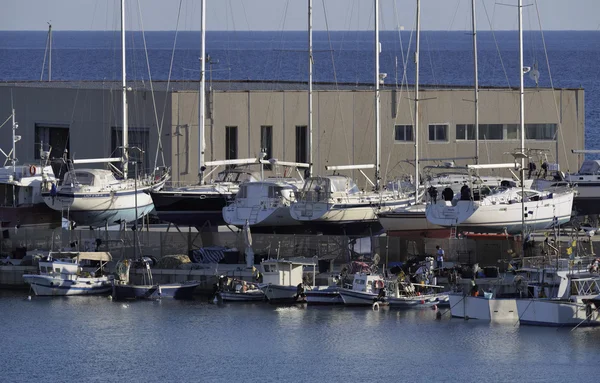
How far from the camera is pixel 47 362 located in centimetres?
4128

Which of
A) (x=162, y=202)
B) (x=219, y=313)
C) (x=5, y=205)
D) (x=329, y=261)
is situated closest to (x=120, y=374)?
(x=219, y=313)

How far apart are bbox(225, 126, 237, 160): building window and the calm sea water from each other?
13.5 m

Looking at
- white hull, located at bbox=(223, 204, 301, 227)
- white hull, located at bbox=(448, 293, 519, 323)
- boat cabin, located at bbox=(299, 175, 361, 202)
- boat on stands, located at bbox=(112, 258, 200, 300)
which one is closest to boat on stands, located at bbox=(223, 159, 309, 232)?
white hull, located at bbox=(223, 204, 301, 227)

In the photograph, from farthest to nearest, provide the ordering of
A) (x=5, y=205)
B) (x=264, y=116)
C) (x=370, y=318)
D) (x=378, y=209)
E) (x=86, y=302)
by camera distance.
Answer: (x=264, y=116) → (x=5, y=205) → (x=378, y=209) → (x=86, y=302) → (x=370, y=318)

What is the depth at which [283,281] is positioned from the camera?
4750 centimetres

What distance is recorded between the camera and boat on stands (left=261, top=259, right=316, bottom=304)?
155 ft

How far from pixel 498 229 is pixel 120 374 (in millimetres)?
17269

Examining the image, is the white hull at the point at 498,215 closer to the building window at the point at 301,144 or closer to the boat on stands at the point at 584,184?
the boat on stands at the point at 584,184

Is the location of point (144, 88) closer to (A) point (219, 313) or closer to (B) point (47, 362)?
(A) point (219, 313)

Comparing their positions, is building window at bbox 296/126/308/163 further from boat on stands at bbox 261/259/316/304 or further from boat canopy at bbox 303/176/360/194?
boat on stands at bbox 261/259/316/304

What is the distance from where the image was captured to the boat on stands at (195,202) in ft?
177

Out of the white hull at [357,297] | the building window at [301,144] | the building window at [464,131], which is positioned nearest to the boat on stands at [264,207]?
the white hull at [357,297]

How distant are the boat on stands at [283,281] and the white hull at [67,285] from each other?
5987 mm

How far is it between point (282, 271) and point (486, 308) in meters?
7.03
